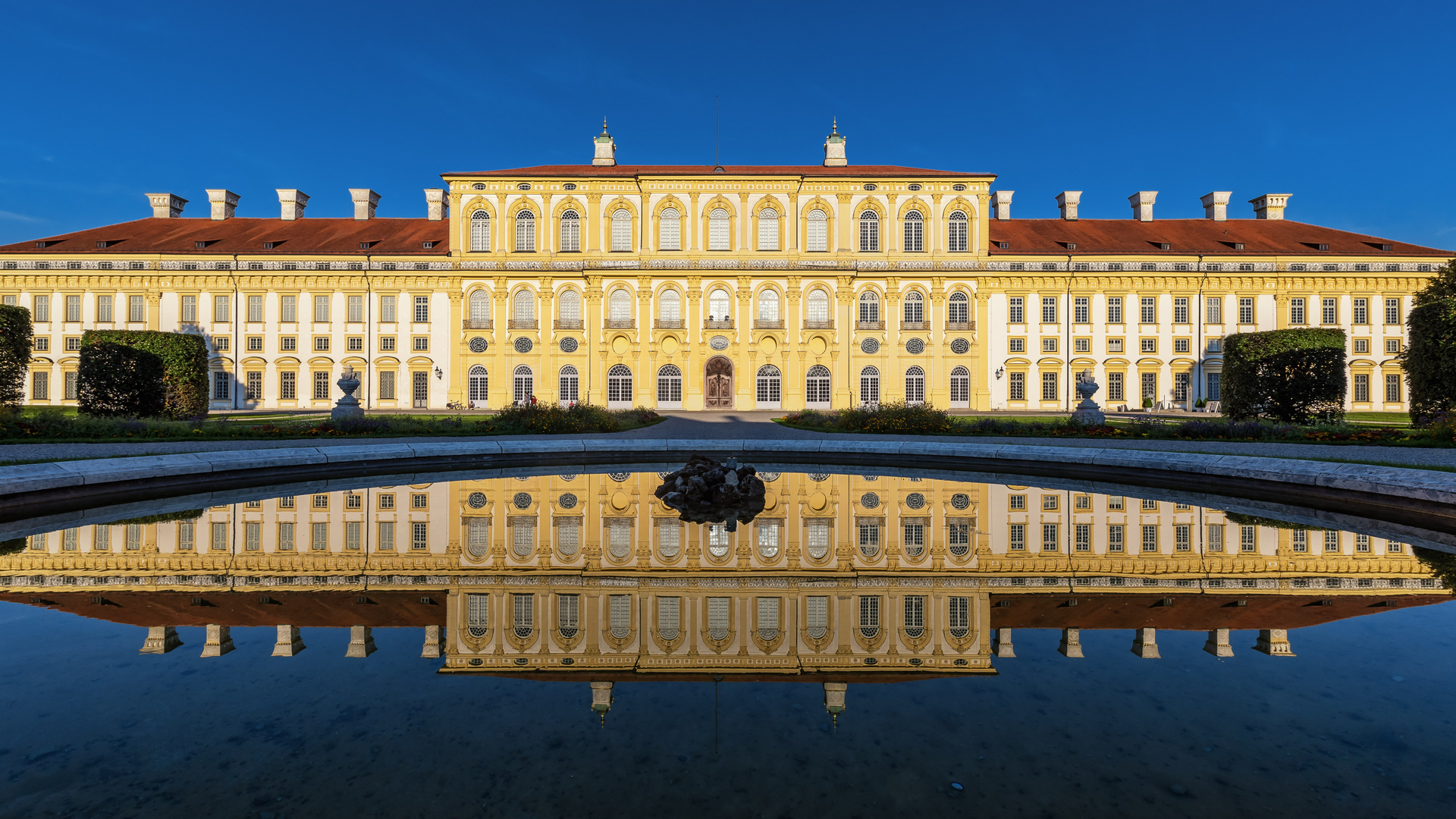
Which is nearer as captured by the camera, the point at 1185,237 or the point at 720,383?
the point at 720,383

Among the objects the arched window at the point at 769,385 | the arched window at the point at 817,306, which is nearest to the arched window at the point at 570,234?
the arched window at the point at 769,385

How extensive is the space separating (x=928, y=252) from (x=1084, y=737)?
125 feet

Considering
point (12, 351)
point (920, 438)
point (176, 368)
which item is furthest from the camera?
point (176, 368)

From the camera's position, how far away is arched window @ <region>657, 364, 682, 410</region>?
37625 mm

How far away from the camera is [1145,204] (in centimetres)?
4434

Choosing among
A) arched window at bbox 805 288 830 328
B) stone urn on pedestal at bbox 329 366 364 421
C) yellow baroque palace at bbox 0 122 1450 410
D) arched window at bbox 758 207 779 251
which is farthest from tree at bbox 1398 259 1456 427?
stone urn on pedestal at bbox 329 366 364 421

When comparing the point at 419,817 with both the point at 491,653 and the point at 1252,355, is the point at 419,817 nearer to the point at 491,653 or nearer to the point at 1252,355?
the point at 491,653

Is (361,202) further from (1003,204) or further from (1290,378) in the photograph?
(1290,378)

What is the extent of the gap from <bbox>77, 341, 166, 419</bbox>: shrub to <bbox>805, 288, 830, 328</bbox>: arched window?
1165 inches

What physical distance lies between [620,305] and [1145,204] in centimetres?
3734

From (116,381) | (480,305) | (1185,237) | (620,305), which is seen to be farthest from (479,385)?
(1185,237)

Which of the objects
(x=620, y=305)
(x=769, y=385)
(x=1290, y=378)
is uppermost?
(x=620, y=305)

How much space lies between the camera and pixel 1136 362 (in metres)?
38.1

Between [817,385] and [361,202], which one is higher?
[361,202]
